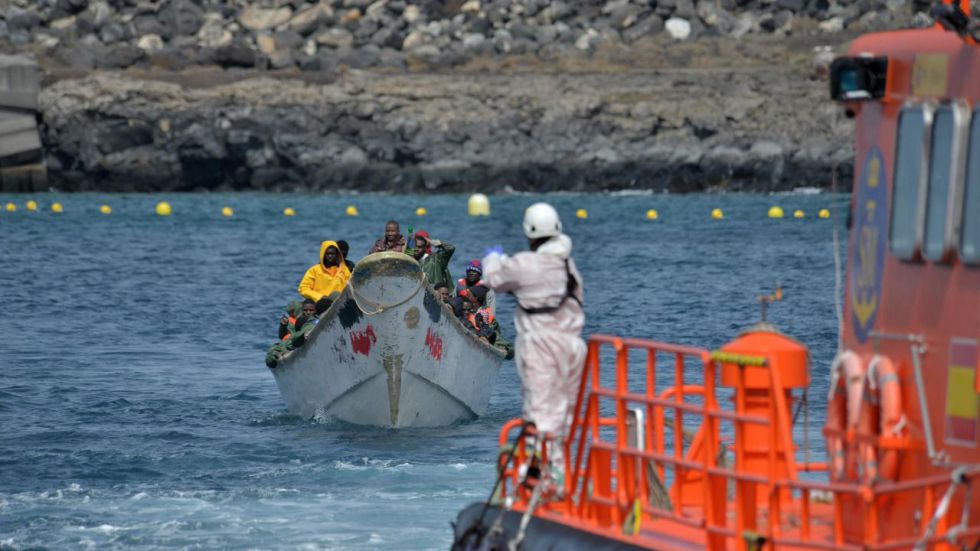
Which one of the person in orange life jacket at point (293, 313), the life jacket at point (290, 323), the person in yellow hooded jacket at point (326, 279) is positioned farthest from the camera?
the life jacket at point (290, 323)

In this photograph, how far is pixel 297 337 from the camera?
811 inches

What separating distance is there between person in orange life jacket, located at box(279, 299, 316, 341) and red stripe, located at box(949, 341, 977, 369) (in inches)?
509

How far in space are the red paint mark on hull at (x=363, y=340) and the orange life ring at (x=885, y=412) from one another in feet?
37.8

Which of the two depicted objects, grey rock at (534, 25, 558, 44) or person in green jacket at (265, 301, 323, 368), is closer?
person in green jacket at (265, 301, 323, 368)

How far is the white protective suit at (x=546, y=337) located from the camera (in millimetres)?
10383

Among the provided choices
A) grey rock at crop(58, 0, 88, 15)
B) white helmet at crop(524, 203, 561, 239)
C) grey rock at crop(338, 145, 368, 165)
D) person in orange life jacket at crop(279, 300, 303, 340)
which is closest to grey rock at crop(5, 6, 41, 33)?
grey rock at crop(58, 0, 88, 15)

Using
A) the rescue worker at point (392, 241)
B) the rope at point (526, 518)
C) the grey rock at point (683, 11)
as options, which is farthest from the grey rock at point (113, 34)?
the rope at point (526, 518)

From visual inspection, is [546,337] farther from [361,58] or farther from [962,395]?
[361,58]

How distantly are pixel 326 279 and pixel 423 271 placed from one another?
1.24 m

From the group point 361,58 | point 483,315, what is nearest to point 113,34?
point 361,58

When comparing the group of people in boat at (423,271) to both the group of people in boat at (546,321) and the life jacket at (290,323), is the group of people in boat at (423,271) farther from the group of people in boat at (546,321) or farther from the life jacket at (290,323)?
the group of people in boat at (546,321)

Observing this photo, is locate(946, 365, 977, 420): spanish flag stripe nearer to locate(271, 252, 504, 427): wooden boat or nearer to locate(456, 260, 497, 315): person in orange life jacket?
locate(271, 252, 504, 427): wooden boat

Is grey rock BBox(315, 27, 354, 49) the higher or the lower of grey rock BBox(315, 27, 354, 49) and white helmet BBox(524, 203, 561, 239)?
the lower

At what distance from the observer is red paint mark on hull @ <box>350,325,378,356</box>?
19984 mm
